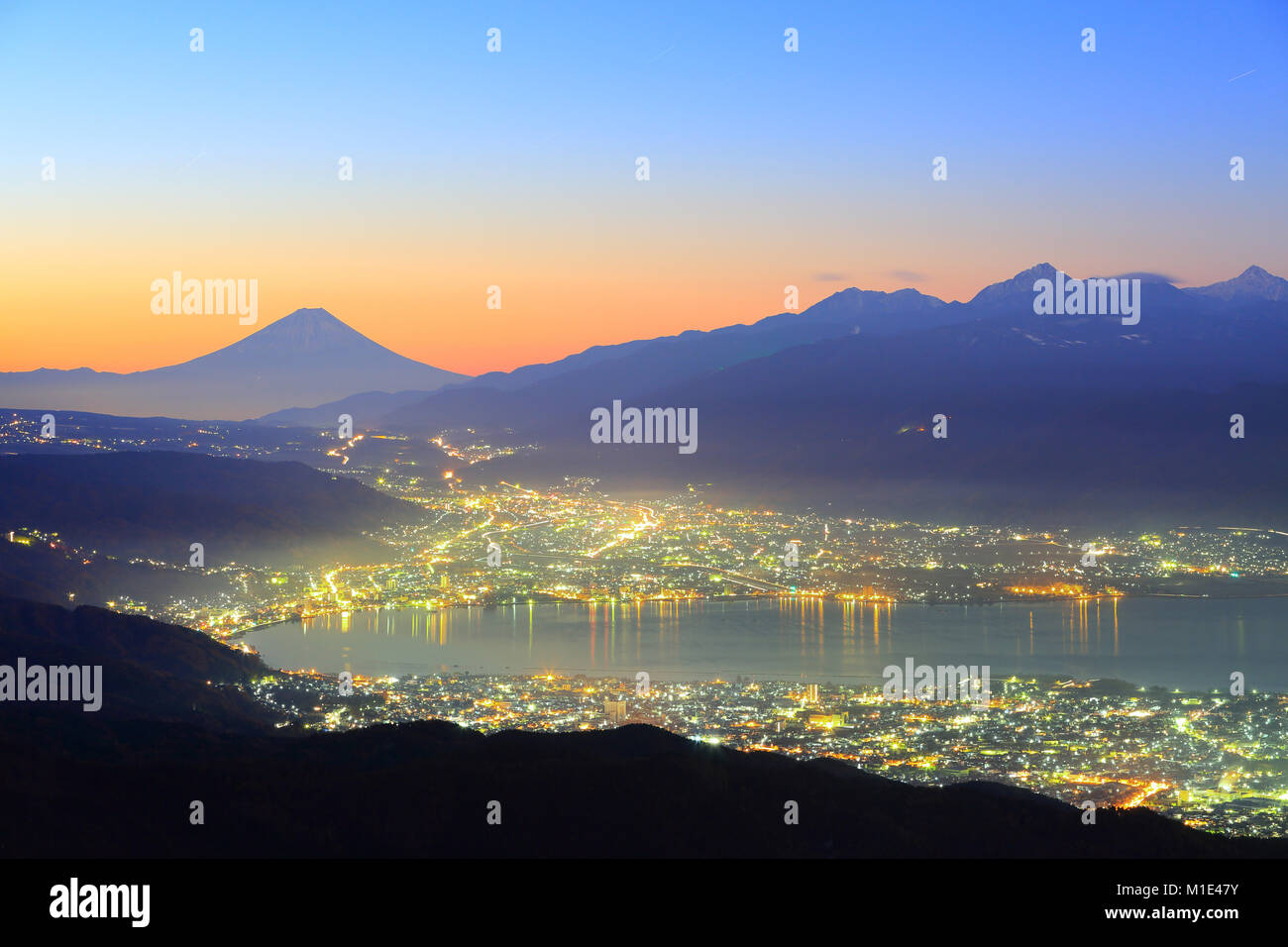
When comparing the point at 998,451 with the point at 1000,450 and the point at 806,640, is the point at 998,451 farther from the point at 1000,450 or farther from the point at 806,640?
the point at 806,640

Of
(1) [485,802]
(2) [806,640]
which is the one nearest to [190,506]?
(2) [806,640]

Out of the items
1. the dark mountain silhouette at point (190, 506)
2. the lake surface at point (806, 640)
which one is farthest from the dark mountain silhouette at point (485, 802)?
the dark mountain silhouette at point (190, 506)

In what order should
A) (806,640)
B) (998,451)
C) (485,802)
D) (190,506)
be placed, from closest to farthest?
(485,802) < (806,640) < (190,506) < (998,451)

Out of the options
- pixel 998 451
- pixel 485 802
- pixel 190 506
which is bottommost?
pixel 485 802

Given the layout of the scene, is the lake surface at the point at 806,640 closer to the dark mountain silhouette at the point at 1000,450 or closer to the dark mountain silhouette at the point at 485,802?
the dark mountain silhouette at the point at 485,802
